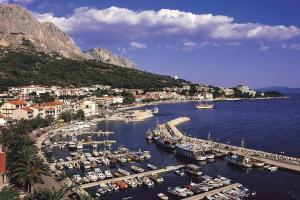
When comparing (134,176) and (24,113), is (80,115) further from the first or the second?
(134,176)

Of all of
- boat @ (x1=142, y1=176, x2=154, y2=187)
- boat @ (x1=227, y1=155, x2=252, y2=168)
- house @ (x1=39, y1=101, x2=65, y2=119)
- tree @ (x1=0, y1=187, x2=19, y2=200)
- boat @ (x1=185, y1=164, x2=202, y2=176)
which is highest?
house @ (x1=39, y1=101, x2=65, y2=119)

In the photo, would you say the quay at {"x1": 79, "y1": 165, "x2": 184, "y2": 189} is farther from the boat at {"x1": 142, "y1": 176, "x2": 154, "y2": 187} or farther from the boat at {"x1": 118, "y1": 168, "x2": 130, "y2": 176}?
the boat at {"x1": 142, "y1": 176, "x2": 154, "y2": 187}

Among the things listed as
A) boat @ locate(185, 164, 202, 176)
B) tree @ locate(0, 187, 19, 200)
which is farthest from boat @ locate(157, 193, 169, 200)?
tree @ locate(0, 187, 19, 200)

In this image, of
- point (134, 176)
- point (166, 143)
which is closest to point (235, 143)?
point (166, 143)

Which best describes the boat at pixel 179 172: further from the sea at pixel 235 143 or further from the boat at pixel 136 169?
the boat at pixel 136 169

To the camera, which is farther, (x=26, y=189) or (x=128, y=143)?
(x=128, y=143)

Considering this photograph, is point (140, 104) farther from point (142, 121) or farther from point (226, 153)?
point (226, 153)

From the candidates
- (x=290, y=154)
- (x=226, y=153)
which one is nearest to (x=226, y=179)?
(x=226, y=153)

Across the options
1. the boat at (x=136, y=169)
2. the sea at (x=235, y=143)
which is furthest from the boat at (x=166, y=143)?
the boat at (x=136, y=169)
